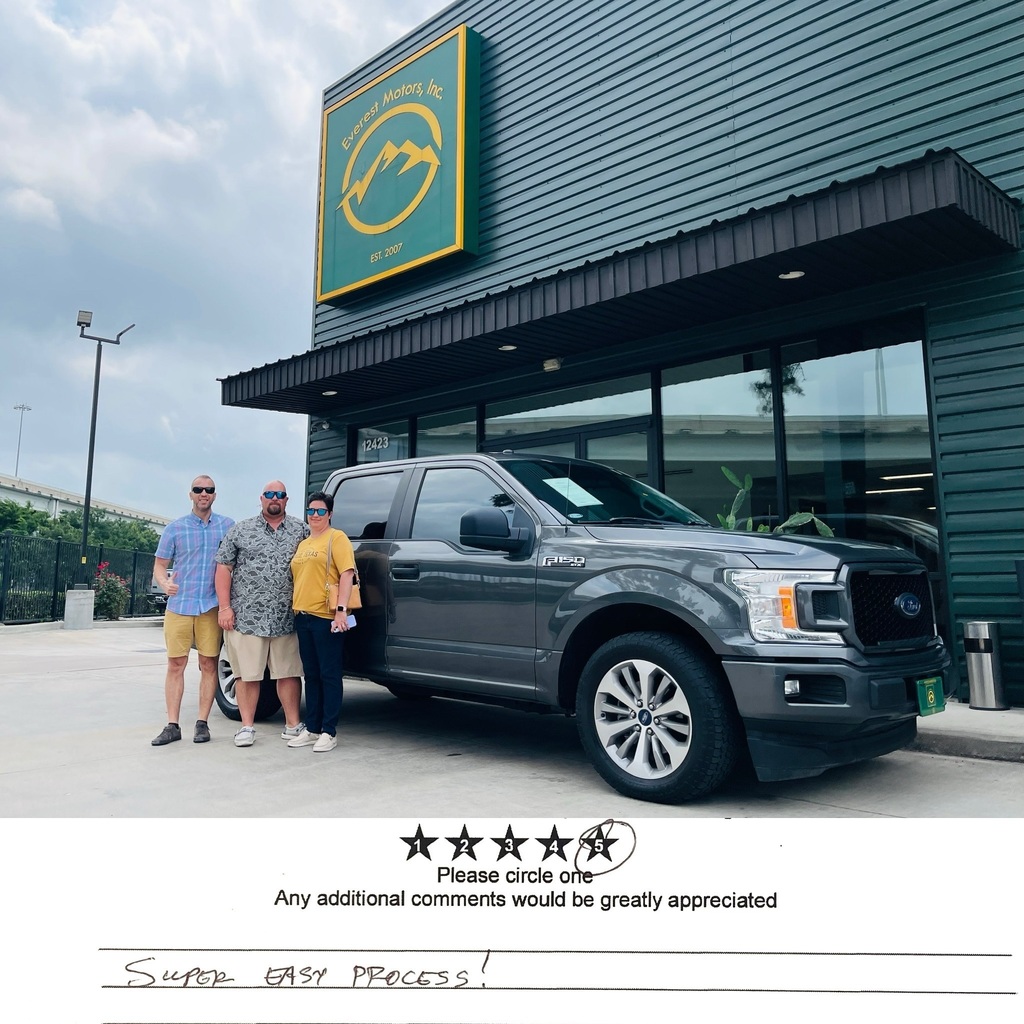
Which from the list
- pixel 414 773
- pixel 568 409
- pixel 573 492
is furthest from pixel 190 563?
pixel 568 409

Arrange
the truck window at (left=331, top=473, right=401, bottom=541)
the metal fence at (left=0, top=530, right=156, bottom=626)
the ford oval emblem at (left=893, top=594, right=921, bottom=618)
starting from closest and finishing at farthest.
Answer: the ford oval emblem at (left=893, top=594, right=921, bottom=618)
the truck window at (left=331, top=473, right=401, bottom=541)
the metal fence at (left=0, top=530, right=156, bottom=626)

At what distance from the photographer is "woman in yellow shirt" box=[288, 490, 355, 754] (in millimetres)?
5477

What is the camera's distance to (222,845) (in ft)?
9.87

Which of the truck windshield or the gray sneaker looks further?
the gray sneaker

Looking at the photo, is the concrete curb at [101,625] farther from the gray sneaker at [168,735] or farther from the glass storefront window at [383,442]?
A: the gray sneaker at [168,735]

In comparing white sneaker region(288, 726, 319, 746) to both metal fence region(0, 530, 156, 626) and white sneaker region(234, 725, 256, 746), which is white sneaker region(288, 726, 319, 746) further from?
metal fence region(0, 530, 156, 626)

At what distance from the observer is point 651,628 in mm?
4668

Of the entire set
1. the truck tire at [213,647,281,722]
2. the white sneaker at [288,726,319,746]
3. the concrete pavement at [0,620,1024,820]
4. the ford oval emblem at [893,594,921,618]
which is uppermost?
the ford oval emblem at [893,594,921,618]

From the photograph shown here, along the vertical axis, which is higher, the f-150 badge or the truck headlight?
the f-150 badge

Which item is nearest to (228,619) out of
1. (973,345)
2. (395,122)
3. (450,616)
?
(450,616)

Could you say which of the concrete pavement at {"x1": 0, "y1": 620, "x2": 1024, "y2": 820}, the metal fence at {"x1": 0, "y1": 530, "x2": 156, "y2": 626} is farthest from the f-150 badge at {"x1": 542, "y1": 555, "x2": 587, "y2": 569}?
the metal fence at {"x1": 0, "y1": 530, "x2": 156, "y2": 626}

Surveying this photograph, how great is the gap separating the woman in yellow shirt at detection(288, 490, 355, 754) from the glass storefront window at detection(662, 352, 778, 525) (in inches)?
181

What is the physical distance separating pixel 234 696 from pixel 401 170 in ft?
28.1

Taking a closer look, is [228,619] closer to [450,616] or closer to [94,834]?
[450,616]
